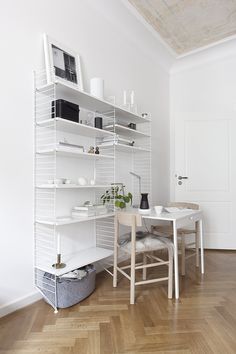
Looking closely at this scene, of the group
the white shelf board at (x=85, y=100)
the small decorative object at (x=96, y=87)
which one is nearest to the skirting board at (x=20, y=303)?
the white shelf board at (x=85, y=100)

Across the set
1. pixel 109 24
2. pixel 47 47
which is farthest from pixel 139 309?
pixel 109 24

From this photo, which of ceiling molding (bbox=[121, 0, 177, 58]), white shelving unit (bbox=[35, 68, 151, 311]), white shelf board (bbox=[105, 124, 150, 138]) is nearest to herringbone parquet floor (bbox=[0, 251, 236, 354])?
white shelving unit (bbox=[35, 68, 151, 311])

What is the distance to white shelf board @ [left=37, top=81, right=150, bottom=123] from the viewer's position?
2137mm

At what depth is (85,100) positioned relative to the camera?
244 cm

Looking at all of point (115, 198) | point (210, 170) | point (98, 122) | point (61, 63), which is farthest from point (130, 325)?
point (210, 170)

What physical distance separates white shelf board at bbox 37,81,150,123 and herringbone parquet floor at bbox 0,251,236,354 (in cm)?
181

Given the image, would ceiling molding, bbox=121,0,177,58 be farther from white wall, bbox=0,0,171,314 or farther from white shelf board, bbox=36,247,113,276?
white shelf board, bbox=36,247,113,276

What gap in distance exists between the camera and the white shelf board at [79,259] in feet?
6.68

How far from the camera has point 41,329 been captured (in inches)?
68.4

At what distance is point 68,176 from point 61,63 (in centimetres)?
105

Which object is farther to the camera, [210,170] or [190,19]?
[210,170]

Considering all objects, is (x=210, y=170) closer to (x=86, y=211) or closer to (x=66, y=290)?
(x=86, y=211)

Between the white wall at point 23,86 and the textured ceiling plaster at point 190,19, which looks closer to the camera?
the white wall at point 23,86

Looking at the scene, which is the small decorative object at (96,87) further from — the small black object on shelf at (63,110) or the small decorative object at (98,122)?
the small black object on shelf at (63,110)
